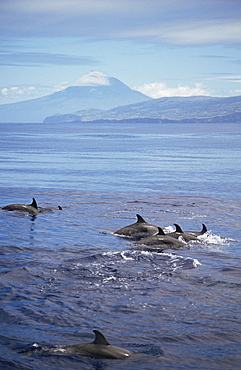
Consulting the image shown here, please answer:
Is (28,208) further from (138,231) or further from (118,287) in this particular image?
(118,287)

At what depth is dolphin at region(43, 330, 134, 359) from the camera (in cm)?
952

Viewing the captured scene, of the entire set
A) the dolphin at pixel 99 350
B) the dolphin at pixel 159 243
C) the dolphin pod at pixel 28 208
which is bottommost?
the dolphin at pixel 99 350

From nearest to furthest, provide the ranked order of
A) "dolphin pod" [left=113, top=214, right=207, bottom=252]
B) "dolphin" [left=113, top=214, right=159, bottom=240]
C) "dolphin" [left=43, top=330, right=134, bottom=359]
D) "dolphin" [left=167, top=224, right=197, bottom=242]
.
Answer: "dolphin" [left=43, top=330, right=134, bottom=359] < "dolphin pod" [left=113, top=214, right=207, bottom=252] < "dolphin" [left=167, top=224, right=197, bottom=242] < "dolphin" [left=113, top=214, right=159, bottom=240]

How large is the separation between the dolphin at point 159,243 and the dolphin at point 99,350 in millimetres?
8725

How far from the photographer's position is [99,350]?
9555mm

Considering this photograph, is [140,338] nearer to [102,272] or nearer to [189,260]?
[102,272]

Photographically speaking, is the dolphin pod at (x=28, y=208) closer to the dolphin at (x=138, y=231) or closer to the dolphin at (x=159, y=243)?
the dolphin at (x=138, y=231)

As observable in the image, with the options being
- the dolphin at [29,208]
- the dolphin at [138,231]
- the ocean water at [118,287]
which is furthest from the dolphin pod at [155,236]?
the dolphin at [29,208]

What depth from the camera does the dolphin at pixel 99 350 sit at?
31.2 feet

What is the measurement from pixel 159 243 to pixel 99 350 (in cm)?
936

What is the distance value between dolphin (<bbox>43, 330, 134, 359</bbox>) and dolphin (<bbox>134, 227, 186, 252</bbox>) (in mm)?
8725

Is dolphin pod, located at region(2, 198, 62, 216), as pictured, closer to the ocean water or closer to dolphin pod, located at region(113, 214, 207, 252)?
the ocean water

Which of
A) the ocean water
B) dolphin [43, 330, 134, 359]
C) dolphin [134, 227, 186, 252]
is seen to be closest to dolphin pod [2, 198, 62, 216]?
the ocean water

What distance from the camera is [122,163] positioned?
198 ft
